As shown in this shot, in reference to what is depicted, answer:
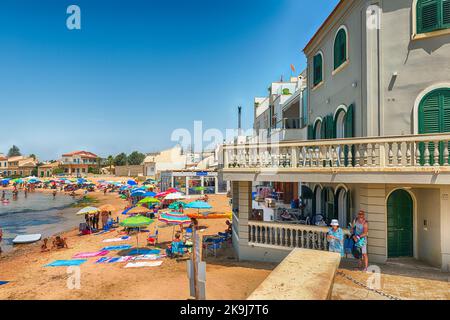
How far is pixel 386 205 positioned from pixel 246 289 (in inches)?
227

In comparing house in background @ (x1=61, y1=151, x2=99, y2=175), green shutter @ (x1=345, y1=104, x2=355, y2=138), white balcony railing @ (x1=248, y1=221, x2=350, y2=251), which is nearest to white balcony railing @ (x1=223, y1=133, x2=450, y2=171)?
green shutter @ (x1=345, y1=104, x2=355, y2=138)

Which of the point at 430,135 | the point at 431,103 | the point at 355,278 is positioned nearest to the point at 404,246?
the point at 355,278

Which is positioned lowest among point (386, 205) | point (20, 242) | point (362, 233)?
point (20, 242)

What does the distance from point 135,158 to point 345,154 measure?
5097 inches

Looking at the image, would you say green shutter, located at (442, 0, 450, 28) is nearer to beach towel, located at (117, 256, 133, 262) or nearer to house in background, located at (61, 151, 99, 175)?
beach towel, located at (117, 256, 133, 262)

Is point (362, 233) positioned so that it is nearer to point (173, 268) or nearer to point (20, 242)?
point (173, 268)

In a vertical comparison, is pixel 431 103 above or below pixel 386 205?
above

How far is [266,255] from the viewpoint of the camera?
11.7m

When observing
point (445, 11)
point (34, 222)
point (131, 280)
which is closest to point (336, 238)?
point (131, 280)

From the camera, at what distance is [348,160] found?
10070 millimetres
